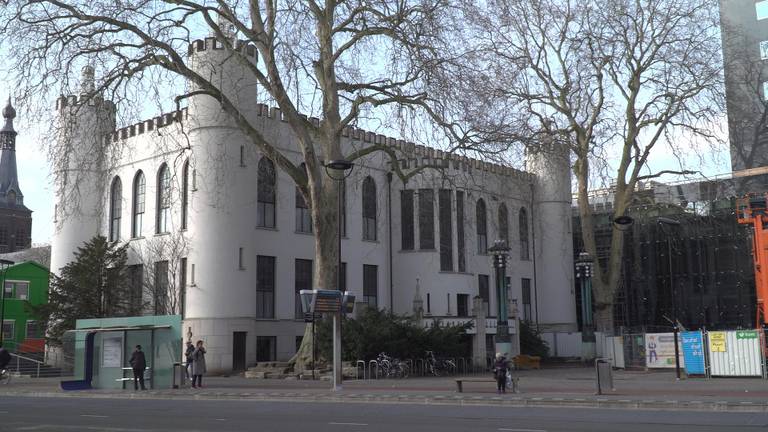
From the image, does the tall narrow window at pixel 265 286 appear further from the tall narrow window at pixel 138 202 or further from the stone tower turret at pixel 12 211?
the stone tower turret at pixel 12 211

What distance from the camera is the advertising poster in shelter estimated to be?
32.6 metres

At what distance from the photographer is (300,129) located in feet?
97.4

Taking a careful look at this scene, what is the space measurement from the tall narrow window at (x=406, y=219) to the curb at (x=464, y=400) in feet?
75.8

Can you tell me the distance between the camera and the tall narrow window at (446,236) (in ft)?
155

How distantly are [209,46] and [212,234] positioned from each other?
892cm

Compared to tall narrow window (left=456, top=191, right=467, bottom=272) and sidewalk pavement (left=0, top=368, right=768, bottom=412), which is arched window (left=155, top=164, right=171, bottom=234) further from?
tall narrow window (left=456, top=191, right=467, bottom=272)

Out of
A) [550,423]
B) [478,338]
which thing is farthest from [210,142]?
[550,423]

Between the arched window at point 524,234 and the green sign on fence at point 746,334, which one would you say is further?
the arched window at point 524,234

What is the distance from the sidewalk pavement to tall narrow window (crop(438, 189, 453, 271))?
55.4 ft

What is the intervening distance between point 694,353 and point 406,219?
21.5 metres

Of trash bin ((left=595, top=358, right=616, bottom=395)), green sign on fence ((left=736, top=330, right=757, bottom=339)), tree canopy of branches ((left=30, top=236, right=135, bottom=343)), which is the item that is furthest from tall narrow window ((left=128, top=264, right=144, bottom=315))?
green sign on fence ((left=736, top=330, right=757, bottom=339))

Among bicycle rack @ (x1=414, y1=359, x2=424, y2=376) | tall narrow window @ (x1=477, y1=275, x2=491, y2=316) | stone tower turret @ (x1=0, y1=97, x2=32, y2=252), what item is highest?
stone tower turret @ (x1=0, y1=97, x2=32, y2=252)

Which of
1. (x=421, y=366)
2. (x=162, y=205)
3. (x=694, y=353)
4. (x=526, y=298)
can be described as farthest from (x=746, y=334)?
(x=526, y=298)

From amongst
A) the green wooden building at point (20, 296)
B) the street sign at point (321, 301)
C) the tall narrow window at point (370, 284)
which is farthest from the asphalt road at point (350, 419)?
the green wooden building at point (20, 296)
